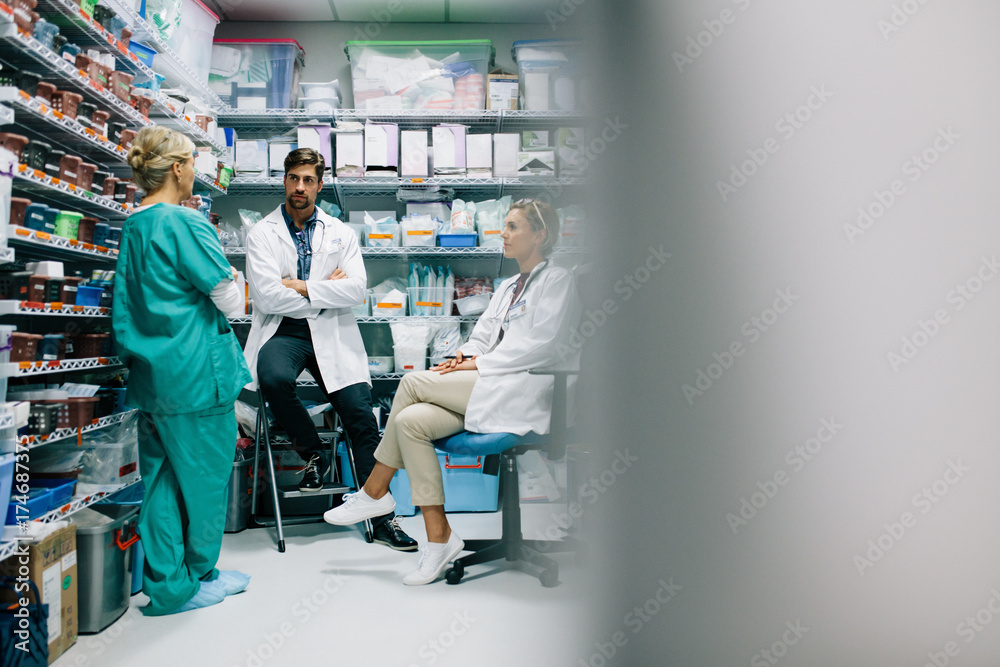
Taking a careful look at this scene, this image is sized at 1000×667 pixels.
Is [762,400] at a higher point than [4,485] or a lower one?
higher

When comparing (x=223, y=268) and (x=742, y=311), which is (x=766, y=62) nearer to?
(x=742, y=311)

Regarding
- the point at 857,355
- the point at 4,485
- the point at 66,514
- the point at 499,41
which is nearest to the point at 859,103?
the point at 857,355

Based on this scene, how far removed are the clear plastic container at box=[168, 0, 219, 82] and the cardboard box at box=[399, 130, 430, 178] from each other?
3.44ft

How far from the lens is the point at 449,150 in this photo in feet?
10.4

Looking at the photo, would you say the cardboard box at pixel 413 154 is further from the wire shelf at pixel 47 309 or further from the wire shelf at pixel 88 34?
the wire shelf at pixel 47 309

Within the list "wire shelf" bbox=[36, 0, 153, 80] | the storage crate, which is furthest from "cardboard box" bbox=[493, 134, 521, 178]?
"wire shelf" bbox=[36, 0, 153, 80]

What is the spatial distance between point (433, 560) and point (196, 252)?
1.26 m

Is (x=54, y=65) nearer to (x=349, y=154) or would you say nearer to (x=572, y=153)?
(x=349, y=154)

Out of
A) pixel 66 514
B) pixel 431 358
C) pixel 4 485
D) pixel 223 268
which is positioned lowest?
pixel 66 514

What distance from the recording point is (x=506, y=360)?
2080mm

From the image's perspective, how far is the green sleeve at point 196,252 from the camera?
175 centimetres

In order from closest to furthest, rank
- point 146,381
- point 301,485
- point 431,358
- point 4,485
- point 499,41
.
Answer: point 4,485 → point 146,381 → point 301,485 → point 431,358 → point 499,41

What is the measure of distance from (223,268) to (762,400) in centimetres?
171

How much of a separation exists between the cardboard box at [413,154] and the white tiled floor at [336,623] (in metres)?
1.95
